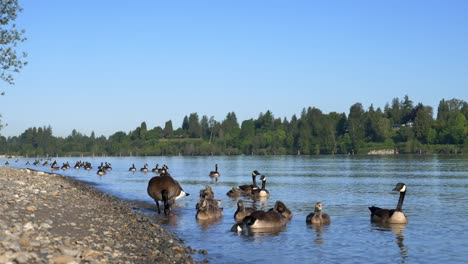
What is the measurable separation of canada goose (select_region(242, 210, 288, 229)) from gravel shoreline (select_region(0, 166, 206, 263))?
9.83 ft

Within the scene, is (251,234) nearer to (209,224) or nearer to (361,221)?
(209,224)

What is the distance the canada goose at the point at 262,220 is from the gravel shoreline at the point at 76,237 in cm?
300

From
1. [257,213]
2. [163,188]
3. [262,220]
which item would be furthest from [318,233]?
[163,188]

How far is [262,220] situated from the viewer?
20.5m

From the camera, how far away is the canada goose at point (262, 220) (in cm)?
2017

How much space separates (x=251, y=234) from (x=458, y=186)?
100ft

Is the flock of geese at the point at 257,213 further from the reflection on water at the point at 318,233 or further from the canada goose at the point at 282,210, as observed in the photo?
the reflection on water at the point at 318,233

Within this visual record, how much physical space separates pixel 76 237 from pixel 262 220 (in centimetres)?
814

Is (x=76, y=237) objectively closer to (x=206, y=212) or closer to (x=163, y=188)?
(x=206, y=212)

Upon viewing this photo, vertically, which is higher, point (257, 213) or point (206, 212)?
point (257, 213)

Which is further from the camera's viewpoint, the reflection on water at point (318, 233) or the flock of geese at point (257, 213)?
the flock of geese at point (257, 213)

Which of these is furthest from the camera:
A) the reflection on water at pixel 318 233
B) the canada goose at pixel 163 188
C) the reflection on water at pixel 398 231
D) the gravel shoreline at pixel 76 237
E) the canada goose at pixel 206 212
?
the canada goose at pixel 163 188

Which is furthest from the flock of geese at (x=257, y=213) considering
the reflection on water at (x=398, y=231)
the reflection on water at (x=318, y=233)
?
the reflection on water at (x=398, y=231)

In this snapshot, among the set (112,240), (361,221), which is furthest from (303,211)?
(112,240)
